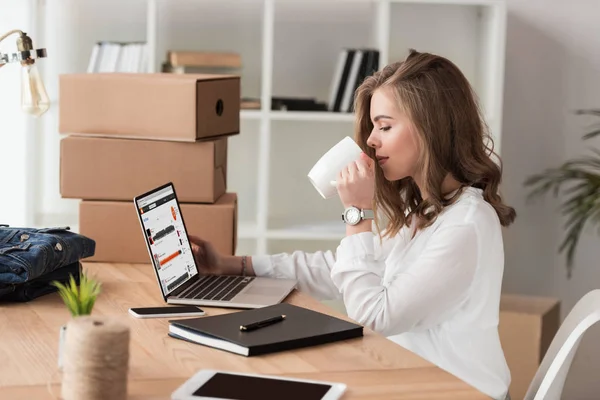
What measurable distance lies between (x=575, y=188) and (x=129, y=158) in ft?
6.36

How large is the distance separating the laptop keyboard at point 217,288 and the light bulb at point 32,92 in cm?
58

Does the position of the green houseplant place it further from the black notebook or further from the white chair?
the black notebook

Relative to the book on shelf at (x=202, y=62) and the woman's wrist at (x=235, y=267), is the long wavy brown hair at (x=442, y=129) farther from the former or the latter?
the book on shelf at (x=202, y=62)

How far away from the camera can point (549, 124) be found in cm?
381

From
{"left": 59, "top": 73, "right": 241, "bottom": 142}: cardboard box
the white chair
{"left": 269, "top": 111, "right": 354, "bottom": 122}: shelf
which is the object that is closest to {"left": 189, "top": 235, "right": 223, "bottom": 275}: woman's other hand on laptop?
{"left": 59, "top": 73, "right": 241, "bottom": 142}: cardboard box

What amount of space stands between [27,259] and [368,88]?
2.78 feet

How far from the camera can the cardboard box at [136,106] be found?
236cm

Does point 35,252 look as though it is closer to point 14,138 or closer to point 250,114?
point 250,114

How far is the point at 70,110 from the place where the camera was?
7.86ft

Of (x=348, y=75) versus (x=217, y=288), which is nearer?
(x=217, y=288)

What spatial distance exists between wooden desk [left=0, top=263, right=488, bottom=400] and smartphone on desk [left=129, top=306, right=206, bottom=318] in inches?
1.0

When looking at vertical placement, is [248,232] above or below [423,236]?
below

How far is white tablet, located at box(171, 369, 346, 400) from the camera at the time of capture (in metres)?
1.27

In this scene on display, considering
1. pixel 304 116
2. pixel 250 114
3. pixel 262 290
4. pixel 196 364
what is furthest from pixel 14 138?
pixel 196 364
